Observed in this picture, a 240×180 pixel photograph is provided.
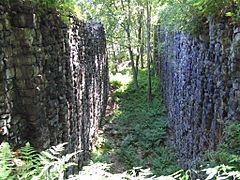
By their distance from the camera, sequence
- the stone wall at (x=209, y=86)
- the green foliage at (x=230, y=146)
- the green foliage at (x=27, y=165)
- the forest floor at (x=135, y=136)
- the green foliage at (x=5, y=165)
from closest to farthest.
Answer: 1. the green foliage at (x=5, y=165)
2. the green foliage at (x=27, y=165)
3. the green foliage at (x=230, y=146)
4. the stone wall at (x=209, y=86)
5. the forest floor at (x=135, y=136)

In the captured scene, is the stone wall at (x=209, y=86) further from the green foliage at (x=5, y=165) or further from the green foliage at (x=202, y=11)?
the green foliage at (x=5, y=165)

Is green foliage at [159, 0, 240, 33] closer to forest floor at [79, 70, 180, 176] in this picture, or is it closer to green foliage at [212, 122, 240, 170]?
green foliage at [212, 122, 240, 170]

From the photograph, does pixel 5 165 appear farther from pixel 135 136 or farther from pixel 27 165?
pixel 135 136

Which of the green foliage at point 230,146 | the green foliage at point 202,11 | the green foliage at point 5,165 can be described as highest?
the green foliage at point 202,11

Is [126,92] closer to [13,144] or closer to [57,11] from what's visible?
[57,11]

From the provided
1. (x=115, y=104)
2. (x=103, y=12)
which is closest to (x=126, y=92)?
(x=115, y=104)

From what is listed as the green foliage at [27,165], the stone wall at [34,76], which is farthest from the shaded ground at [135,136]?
the green foliage at [27,165]

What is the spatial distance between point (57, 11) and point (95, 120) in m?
5.86

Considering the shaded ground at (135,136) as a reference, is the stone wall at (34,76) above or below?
above

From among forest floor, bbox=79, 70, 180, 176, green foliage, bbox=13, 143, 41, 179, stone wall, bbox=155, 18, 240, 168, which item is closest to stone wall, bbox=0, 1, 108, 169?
green foliage, bbox=13, 143, 41, 179

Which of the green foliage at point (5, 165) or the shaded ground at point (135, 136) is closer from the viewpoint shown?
the green foliage at point (5, 165)

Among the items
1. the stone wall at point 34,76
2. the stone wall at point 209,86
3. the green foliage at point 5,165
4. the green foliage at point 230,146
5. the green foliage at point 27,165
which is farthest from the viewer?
the stone wall at point 209,86

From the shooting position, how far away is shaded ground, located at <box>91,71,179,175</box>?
866cm

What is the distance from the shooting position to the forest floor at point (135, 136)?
857cm
